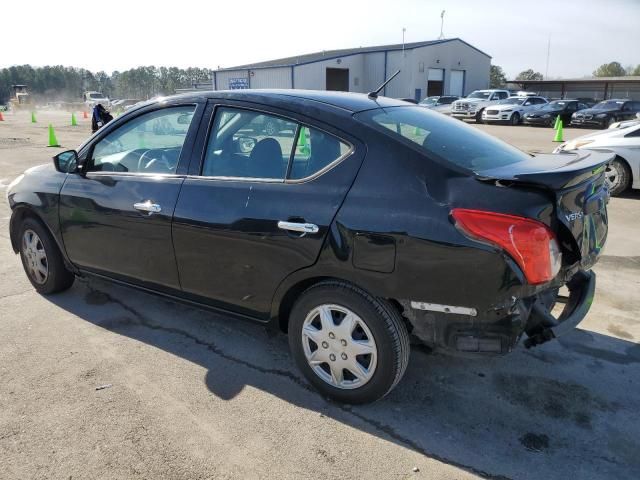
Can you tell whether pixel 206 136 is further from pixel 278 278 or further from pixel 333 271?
pixel 333 271

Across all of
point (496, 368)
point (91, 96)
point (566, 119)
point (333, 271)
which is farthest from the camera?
point (91, 96)

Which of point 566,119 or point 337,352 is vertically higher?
point 566,119

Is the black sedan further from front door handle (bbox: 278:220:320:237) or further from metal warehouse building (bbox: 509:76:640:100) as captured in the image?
metal warehouse building (bbox: 509:76:640:100)

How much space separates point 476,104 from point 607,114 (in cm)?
764

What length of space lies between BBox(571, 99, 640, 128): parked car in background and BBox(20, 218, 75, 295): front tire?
26799mm

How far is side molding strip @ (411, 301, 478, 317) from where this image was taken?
2543 millimetres


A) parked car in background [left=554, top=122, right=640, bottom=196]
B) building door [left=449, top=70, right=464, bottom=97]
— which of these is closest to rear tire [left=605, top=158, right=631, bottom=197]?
parked car in background [left=554, top=122, right=640, bottom=196]

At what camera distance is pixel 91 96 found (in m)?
59.6

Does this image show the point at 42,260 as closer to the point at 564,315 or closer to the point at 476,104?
the point at 564,315

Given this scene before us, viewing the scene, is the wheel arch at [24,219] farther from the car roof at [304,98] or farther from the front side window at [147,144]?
the car roof at [304,98]

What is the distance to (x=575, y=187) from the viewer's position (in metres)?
2.70

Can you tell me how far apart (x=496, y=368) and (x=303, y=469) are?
154cm

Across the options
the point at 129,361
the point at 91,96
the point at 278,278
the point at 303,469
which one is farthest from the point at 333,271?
the point at 91,96

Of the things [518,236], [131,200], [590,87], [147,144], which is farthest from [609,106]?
[590,87]
